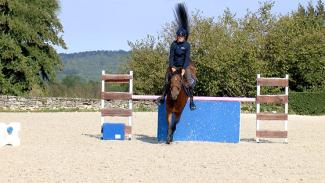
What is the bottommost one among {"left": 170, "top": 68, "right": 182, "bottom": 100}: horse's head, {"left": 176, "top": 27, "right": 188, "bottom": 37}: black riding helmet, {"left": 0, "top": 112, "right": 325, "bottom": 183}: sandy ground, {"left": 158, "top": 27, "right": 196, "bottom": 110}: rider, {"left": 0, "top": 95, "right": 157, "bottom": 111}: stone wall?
{"left": 0, "top": 112, "right": 325, "bottom": 183}: sandy ground

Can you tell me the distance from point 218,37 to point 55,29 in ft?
37.1

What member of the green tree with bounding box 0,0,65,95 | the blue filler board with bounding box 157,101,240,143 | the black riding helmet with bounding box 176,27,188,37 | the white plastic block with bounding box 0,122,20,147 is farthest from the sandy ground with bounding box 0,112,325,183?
the green tree with bounding box 0,0,65,95

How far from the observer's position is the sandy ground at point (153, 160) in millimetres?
8430

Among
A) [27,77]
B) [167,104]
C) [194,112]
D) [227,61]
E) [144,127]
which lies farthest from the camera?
[27,77]

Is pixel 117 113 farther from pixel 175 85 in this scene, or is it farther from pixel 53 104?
pixel 53 104

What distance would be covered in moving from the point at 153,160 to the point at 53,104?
1986cm

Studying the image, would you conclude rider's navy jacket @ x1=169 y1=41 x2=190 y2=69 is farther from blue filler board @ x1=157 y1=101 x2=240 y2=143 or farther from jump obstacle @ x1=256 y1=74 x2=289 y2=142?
jump obstacle @ x1=256 y1=74 x2=289 y2=142

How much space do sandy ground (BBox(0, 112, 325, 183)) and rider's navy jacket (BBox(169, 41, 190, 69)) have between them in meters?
1.64

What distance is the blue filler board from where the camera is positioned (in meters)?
14.2

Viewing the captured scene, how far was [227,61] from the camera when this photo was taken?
35.6 m

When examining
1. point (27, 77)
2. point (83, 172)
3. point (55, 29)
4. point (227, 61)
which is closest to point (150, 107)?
point (227, 61)

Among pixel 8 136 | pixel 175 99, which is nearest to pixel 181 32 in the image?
pixel 175 99

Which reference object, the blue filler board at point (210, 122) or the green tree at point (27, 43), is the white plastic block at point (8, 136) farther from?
the green tree at point (27, 43)

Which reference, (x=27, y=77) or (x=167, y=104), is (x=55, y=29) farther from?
(x=167, y=104)
